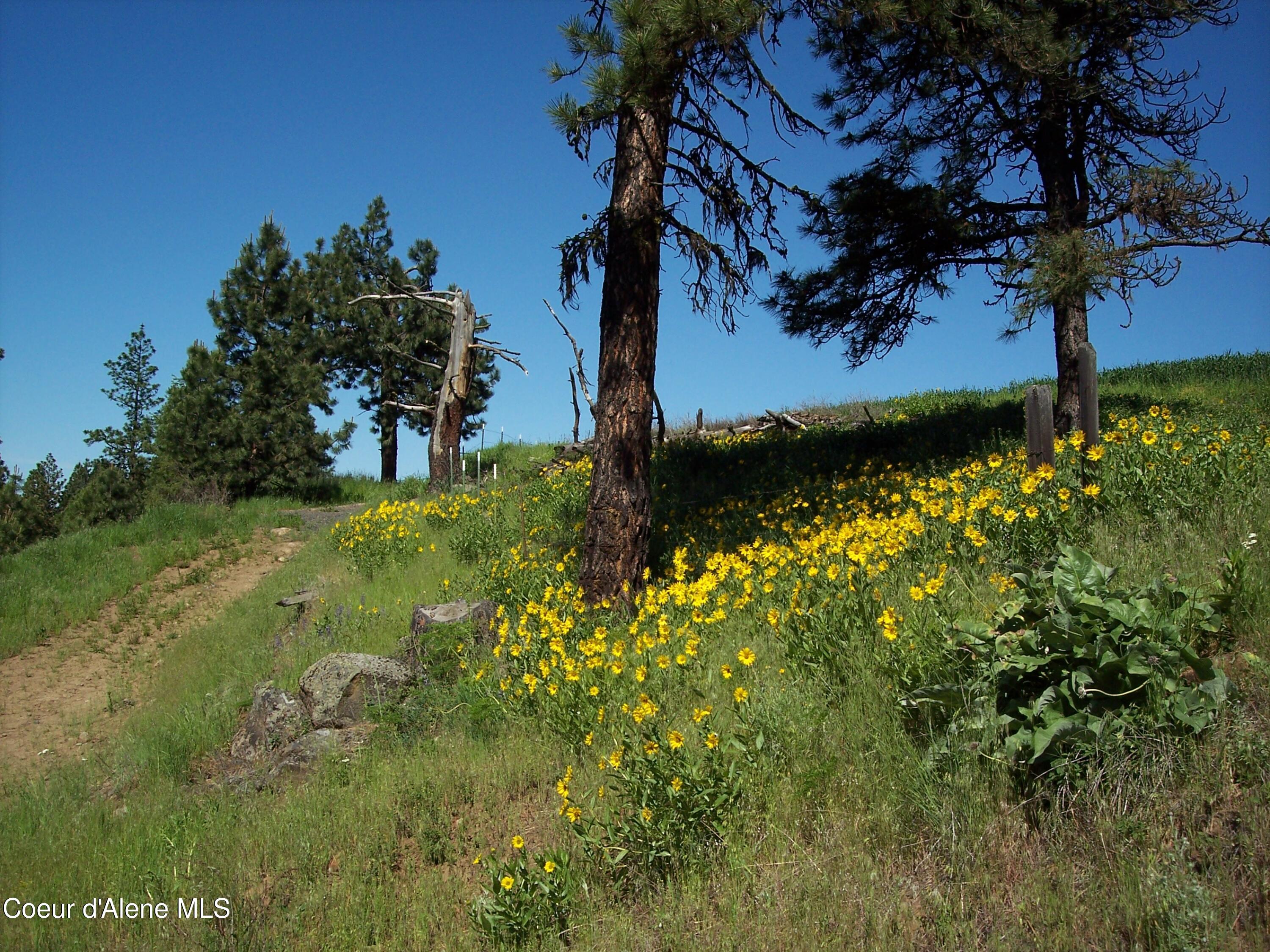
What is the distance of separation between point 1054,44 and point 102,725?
526 inches

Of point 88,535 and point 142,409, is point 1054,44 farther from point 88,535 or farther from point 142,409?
point 142,409

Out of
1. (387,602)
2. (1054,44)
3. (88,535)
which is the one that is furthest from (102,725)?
(1054,44)

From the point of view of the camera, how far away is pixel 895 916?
9.71 feet

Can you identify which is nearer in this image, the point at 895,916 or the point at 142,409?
the point at 895,916

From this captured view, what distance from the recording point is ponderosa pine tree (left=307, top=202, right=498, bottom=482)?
27.8 metres

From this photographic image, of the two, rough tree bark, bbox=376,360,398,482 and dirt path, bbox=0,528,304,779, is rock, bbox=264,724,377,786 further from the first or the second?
rough tree bark, bbox=376,360,398,482

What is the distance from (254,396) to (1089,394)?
68.3 ft

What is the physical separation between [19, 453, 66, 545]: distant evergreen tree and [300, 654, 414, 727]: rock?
20549 mm

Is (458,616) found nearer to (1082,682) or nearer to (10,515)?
(1082,682)

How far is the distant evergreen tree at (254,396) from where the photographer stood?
71.5 ft

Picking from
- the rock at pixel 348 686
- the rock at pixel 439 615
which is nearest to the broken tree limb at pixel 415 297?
the rock at pixel 439 615

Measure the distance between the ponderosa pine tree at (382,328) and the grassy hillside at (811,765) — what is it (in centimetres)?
2107

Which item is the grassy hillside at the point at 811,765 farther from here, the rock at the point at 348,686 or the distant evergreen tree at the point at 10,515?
the distant evergreen tree at the point at 10,515

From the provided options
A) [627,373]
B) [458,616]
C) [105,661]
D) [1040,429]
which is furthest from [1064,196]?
[105,661]
